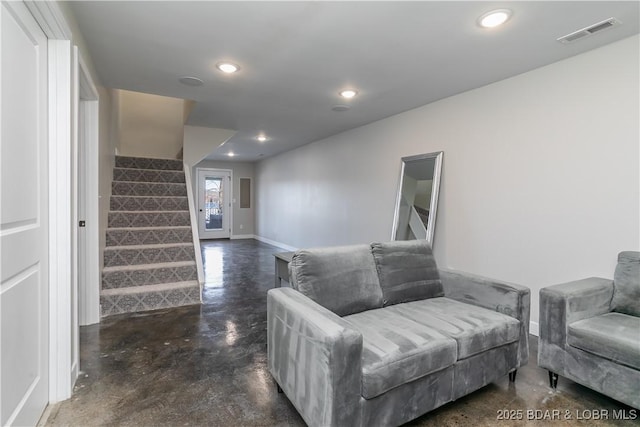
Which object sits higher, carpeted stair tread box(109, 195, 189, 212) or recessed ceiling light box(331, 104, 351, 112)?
recessed ceiling light box(331, 104, 351, 112)

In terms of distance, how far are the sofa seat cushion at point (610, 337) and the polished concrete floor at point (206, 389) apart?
14.3 inches

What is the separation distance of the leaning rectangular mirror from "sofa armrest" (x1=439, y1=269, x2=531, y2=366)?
1315 mm

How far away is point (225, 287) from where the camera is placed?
14.0ft

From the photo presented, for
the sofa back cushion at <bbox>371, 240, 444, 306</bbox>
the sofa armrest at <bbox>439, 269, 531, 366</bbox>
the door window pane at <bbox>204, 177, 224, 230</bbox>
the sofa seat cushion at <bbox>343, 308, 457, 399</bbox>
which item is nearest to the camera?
the sofa seat cushion at <bbox>343, 308, 457, 399</bbox>

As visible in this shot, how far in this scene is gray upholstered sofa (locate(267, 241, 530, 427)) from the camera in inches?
54.7

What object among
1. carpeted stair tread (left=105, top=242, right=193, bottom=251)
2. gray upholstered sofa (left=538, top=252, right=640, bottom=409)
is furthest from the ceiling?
carpeted stair tread (left=105, top=242, right=193, bottom=251)

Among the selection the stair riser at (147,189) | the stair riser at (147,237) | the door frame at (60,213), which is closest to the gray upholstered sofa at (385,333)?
the door frame at (60,213)

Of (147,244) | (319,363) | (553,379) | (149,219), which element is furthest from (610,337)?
(149,219)

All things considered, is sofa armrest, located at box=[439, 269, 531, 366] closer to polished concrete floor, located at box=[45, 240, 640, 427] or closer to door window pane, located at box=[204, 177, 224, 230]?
polished concrete floor, located at box=[45, 240, 640, 427]

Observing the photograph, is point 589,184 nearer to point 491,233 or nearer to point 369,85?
point 491,233

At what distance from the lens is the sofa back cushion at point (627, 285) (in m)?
2.01

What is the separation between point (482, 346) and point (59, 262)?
8.18 ft

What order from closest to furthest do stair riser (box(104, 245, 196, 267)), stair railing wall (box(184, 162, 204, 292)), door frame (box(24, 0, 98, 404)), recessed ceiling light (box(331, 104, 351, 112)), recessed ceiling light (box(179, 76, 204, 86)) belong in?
door frame (box(24, 0, 98, 404)), recessed ceiling light (box(179, 76, 204, 86)), stair riser (box(104, 245, 196, 267)), stair railing wall (box(184, 162, 204, 292)), recessed ceiling light (box(331, 104, 351, 112))

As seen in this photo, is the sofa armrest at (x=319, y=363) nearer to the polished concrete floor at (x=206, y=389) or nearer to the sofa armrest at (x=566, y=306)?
the polished concrete floor at (x=206, y=389)
